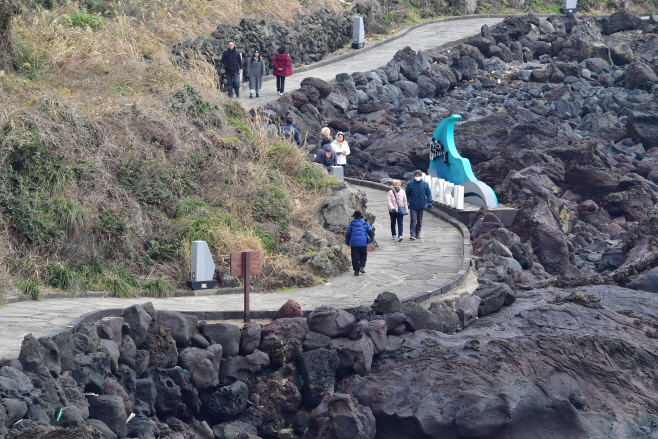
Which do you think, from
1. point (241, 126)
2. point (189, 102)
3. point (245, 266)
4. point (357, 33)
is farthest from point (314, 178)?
point (357, 33)

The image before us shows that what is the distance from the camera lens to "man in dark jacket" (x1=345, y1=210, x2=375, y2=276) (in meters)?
14.3

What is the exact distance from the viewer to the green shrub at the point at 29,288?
11453 millimetres

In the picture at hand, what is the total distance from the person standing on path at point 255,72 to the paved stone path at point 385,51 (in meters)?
0.35

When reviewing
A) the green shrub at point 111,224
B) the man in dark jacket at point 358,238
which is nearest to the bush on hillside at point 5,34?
the green shrub at point 111,224

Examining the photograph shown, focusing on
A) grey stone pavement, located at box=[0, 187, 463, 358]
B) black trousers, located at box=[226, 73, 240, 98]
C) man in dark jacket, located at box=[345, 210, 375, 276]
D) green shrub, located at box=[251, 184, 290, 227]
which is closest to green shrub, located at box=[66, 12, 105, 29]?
black trousers, located at box=[226, 73, 240, 98]

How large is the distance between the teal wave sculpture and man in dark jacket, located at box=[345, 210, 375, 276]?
6.74m

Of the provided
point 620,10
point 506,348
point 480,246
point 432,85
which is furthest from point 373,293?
point 620,10

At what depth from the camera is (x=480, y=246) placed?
17578mm

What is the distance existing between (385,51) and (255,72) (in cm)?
1121

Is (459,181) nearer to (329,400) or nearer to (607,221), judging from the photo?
(607,221)

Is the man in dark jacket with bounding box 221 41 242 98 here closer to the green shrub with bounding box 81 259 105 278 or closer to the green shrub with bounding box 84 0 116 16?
the green shrub with bounding box 84 0 116 16

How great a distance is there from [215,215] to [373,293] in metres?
3.10

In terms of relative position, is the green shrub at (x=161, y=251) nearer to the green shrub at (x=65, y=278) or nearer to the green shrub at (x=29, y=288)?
the green shrub at (x=65, y=278)

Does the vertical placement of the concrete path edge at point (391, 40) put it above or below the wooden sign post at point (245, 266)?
above
